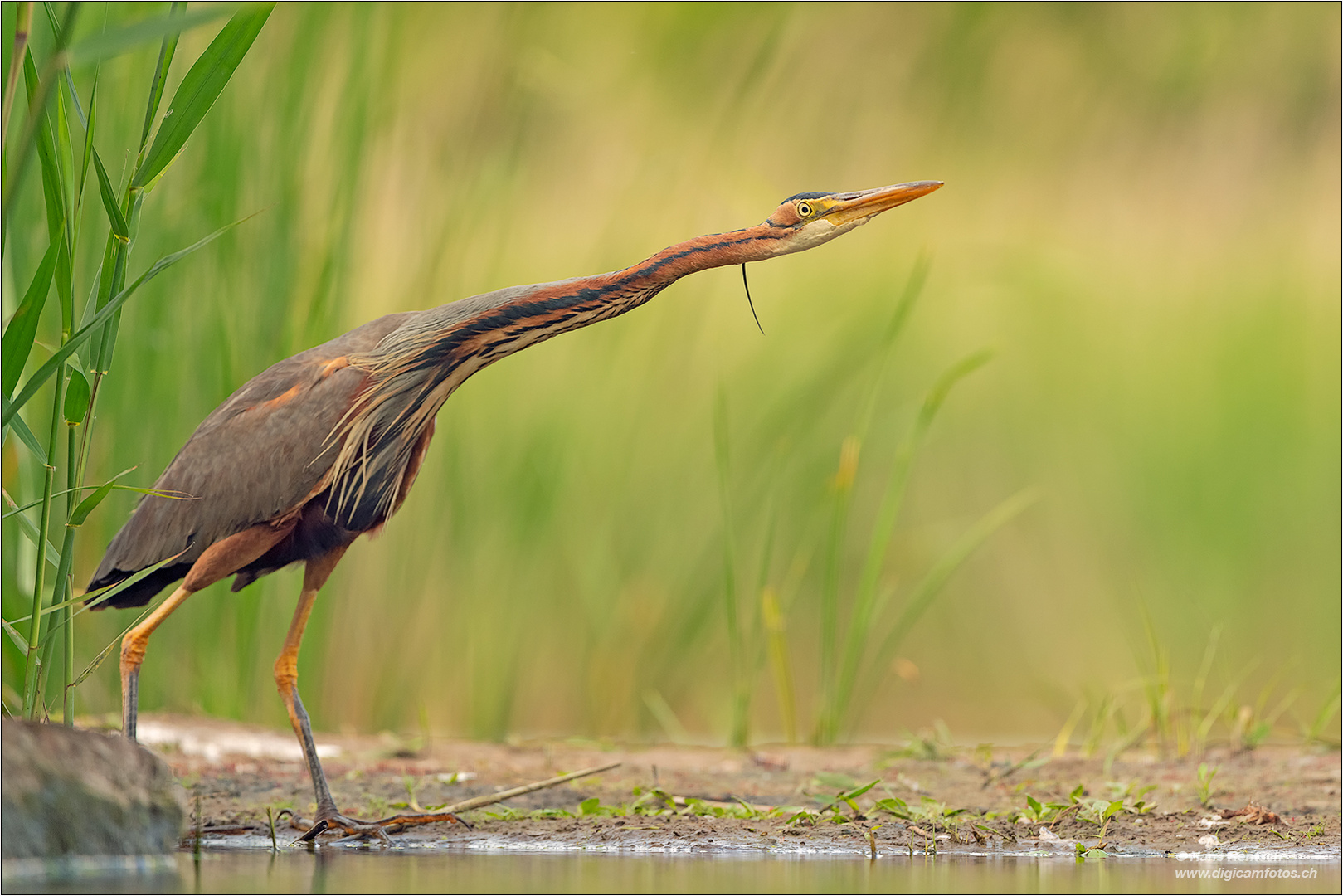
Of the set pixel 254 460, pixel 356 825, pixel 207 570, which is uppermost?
pixel 254 460

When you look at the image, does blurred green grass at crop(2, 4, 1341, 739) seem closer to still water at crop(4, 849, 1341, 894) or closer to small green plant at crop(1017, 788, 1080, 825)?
still water at crop(4, 849, 1341, 894)

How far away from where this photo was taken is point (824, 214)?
3.18 metres

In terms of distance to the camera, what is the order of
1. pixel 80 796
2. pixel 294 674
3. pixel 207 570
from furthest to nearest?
pixel 294 674 → pixel 207 570 → pixel 80 796

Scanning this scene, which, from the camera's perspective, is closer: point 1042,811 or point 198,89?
point 198,89

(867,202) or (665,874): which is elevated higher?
(867,202)

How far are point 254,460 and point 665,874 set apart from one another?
1.61 metres

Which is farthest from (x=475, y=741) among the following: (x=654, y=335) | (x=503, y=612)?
(x=654, y=335)

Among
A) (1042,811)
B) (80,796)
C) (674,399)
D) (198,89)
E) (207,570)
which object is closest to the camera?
(80,796)

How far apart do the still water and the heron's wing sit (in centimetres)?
92

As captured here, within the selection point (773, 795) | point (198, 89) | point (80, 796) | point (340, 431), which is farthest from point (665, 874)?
point (198, 89)

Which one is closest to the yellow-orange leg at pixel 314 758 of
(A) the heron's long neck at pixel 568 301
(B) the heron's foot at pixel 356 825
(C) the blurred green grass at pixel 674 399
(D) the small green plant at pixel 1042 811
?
(B) the heron's foot at pixel 356 825

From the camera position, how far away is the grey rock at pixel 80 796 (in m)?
2.39

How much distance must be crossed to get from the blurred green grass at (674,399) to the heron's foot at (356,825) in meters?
0.84

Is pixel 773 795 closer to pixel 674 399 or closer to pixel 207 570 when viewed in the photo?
pixel 207 570
